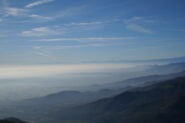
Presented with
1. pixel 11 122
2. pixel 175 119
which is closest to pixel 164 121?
pixel 175 119

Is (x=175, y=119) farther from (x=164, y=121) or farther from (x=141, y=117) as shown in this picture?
(x=141, y=117)

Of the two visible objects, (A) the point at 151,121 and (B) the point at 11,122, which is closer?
(B) the point at 11,122

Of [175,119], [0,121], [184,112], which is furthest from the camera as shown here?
[184,112]

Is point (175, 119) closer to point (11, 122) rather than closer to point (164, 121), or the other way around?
point (164, 121)

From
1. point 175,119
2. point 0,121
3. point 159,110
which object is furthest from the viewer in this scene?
point 159,110

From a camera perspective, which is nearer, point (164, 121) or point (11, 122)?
point (11, 122)

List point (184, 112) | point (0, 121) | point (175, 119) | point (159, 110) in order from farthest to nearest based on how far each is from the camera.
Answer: point (159, 110)
point (184, 112)
point (175, 119)
point (0, 121)

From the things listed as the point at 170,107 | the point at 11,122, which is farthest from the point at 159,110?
the point at 11,122

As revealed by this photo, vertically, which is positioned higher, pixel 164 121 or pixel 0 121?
pixel 0 121
